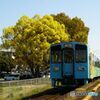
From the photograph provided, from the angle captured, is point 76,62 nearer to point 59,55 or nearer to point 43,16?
point 59,55

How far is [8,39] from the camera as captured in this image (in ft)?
218

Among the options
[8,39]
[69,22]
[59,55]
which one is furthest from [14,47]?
[59,55]

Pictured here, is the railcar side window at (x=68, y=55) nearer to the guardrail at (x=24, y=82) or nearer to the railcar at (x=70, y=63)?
the railcar at (x=70, y=63)

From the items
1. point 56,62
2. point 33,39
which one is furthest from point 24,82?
point 33,39

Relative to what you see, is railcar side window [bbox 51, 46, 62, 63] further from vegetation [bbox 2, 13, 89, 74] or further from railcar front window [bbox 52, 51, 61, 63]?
vegetation [bbox 2, 13, 89, 74]

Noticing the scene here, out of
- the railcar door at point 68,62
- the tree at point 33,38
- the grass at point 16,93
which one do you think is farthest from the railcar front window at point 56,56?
the tree at point 33,38

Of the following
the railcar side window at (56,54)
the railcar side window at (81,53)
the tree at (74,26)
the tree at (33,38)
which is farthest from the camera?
the tree at (74,26)

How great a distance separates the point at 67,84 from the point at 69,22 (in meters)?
48.2

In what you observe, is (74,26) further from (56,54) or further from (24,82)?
(56,54)

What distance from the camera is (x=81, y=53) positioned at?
1169 inches

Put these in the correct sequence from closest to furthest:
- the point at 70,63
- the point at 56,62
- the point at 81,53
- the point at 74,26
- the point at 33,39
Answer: the point at 70,63 < the point at 56,62 < the point at 81,53 < the point at 33,39 < the point at 74,26

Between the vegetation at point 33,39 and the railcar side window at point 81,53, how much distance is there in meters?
31.4

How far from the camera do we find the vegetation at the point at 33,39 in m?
62.1

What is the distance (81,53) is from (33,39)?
33.3m
